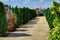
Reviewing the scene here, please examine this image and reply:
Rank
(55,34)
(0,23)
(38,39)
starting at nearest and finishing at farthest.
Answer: (55,34) → (38,39) → (0,23)

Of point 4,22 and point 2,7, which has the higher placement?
point 2,7

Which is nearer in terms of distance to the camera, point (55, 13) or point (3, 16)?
point (55, 13)

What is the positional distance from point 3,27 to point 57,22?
12884mm

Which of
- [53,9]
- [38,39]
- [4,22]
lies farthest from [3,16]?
[53,9]

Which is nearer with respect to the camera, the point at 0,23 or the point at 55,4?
the point at 55,4

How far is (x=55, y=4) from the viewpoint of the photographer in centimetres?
440

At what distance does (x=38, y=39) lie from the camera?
15.2m

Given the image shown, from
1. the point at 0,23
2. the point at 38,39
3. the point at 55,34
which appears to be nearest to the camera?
the point at 55,34

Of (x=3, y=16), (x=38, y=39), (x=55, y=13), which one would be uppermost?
(x=55, y=13)

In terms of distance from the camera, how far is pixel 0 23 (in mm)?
16969

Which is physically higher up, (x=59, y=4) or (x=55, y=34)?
(x=59, y=4)

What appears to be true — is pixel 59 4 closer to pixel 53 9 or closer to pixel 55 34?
pixel 53 9

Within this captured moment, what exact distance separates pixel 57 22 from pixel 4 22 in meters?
13.3

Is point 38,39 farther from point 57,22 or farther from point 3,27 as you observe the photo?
point 57,22
